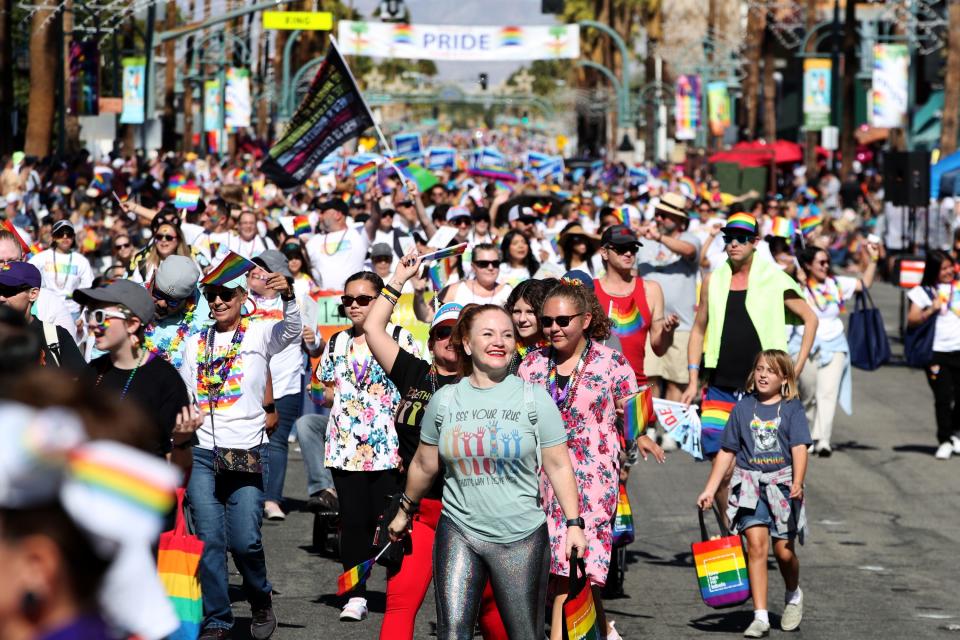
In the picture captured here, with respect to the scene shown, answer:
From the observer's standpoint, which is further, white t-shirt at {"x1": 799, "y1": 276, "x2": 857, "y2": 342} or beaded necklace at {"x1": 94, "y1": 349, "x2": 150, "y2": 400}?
white t-shirt at {"x1": 799, "y1": 276, "x2": 857, "y2": 342}

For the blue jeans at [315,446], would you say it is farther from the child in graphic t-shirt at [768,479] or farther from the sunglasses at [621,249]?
the child in graphic t-shirt at [768,479]

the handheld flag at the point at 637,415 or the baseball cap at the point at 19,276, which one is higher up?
the baseball cap at the point at 19,276

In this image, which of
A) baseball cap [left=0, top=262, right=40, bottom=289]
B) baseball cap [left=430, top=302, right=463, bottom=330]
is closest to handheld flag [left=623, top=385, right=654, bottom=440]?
baseball cap [left=430, top=302, right=463, bottom=330]

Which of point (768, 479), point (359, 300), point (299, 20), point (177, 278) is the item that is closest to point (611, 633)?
point (768, 479)

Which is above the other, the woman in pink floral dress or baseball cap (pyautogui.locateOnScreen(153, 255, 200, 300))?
baseball cap (pyautogui.locateOnScreen(153, 255, 200, 300))

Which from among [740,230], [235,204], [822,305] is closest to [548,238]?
[235,204]

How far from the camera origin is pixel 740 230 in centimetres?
941

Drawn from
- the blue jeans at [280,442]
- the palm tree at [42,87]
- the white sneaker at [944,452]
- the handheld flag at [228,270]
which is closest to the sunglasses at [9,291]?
the handheld flag at [228,270]

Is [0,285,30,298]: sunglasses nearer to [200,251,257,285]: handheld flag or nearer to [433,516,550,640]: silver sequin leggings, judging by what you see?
[200,251,257,285]: handheld flag

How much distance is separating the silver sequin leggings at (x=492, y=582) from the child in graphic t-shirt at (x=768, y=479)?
2.14m

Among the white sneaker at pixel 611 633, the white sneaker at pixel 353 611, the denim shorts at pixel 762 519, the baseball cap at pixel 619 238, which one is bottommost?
the white sneaker at pixel 353 611

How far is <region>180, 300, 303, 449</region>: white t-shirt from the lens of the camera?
24.5ft

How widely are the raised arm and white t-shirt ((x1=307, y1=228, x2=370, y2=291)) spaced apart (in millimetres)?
5622

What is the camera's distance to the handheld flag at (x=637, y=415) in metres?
7.50
